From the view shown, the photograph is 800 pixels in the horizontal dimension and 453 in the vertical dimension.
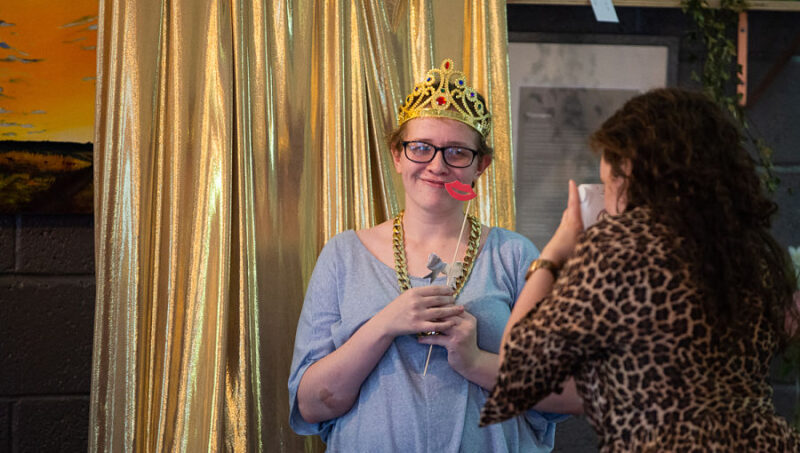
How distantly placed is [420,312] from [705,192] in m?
0.57

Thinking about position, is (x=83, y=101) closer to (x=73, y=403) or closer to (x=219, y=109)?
(x=219, y=109)

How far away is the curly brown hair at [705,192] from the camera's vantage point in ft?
3.32

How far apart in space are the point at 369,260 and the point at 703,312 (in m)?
0.77

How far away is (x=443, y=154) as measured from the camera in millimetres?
1580

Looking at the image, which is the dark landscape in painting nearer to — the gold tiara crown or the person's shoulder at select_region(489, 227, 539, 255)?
the gold tiara crown

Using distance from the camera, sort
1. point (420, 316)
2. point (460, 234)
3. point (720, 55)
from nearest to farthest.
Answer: point (420, 316), point (460, 234), point (720, 55)

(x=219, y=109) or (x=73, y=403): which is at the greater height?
(x=219, y=109)

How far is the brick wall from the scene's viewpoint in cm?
210

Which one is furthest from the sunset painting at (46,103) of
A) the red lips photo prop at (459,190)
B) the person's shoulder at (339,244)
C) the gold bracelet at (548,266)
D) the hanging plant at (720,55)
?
the hanging plant at (720,55)

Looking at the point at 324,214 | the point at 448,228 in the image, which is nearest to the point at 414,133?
the point at 448,228

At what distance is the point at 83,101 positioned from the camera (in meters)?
2.07

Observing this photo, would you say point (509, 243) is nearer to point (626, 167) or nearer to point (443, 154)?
point (443, 154)

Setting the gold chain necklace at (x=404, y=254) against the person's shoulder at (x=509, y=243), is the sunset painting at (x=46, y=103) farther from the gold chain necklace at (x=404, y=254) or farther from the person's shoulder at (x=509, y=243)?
the person's shoulder at (x=509, y=243)

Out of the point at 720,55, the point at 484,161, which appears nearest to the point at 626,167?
the point at 484,161
